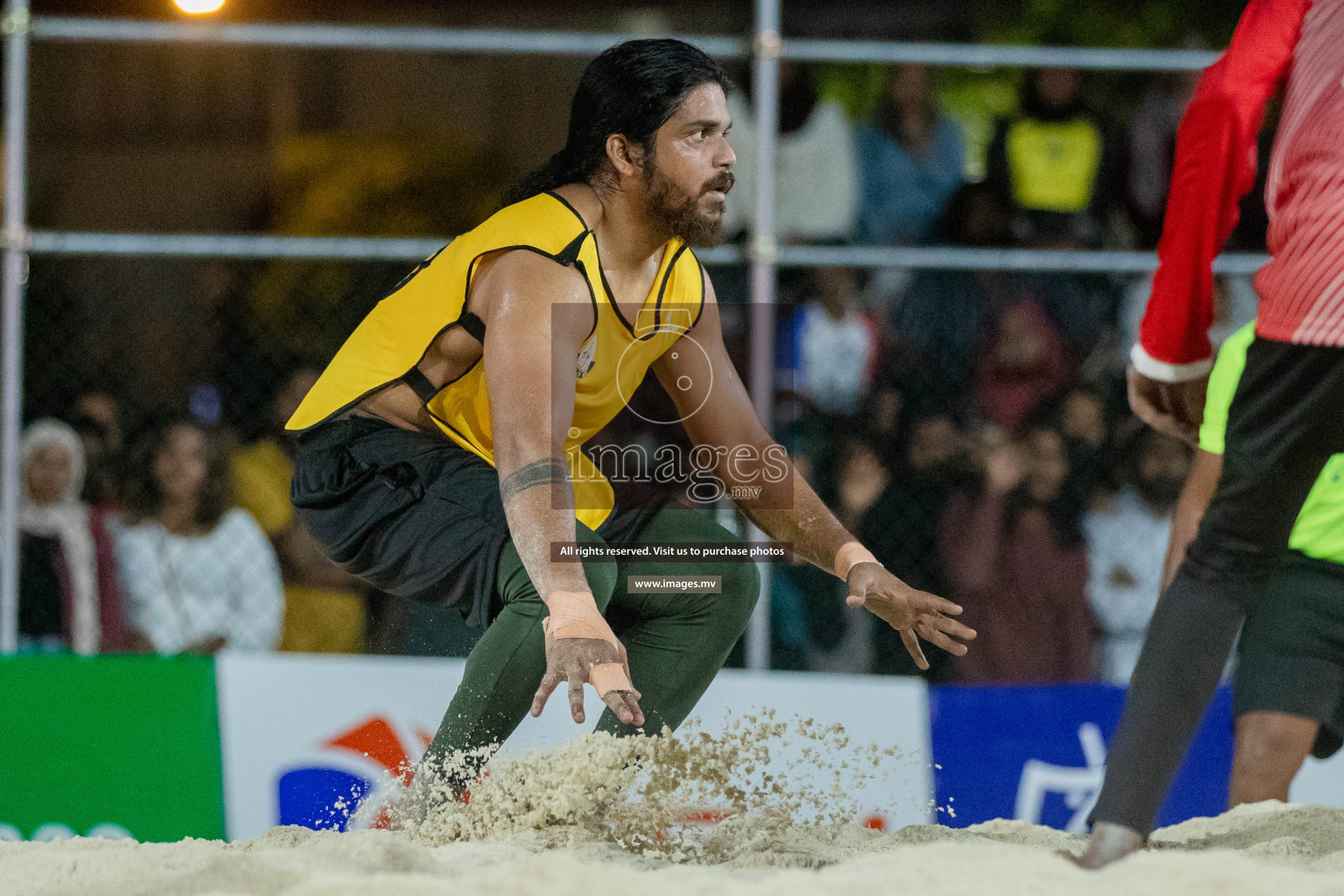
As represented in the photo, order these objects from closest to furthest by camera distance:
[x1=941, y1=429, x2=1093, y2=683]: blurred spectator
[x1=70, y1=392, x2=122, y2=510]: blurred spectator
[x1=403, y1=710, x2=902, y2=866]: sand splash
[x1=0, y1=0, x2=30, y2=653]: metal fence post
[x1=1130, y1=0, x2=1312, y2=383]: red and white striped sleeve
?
[x1=1130, y1=0, x2=1312, y2=383]: red and white striped sleeve, [x1=403, y1=710, x2=902, y2=866]: sand splash, [x1=0, y1=0, x2=30, y2=653]: metal fence post, [x1=941, y1=429, x2=1093, y2=683]: blurred spectator, [x1=70, y1=392, x2=122, y2=510]: blurred spectator

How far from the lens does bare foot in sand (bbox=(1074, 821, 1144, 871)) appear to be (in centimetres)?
209

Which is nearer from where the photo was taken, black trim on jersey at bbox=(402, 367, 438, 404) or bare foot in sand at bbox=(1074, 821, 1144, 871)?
A: bare foot in sand at bbox=(1074, 821, 1144, 871)

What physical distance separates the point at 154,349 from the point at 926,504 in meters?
2.73

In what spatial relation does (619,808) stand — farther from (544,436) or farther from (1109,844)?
(1109,844)

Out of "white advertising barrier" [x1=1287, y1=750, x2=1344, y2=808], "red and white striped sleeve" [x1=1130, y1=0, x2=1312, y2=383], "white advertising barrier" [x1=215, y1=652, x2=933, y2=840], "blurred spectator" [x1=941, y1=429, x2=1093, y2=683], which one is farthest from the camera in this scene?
"blurred spectator" [x1=941, y1=429, x2=1093, y2=683]

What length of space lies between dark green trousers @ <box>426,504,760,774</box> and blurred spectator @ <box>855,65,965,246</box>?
7.00ft

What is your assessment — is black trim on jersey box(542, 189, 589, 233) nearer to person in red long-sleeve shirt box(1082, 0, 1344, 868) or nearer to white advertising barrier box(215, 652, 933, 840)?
person in red long-sleeve shirt box(1082, 0, 1344, 868)

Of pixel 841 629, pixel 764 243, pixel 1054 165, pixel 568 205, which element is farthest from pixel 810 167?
pixel 568 205

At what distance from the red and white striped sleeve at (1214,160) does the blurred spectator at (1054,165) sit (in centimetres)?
240

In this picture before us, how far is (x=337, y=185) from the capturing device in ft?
15.3

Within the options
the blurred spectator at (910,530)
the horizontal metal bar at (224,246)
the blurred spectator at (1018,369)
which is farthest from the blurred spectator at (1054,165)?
the horizontal metal bar at (224,246)

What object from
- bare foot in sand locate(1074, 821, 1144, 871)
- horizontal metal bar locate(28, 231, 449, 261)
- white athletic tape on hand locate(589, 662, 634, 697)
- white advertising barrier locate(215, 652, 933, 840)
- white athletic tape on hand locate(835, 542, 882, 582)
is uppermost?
horizontal metal bar locate(28, 231, 449, 261)

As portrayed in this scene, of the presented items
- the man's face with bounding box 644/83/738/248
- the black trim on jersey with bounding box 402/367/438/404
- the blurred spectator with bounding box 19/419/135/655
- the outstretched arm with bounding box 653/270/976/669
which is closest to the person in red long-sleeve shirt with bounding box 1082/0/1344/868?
the outstretched arm with bounding box 653/270/976/669

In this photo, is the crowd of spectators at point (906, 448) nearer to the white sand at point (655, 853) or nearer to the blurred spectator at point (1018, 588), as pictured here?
the blurred spectator at point (1018, 588)
